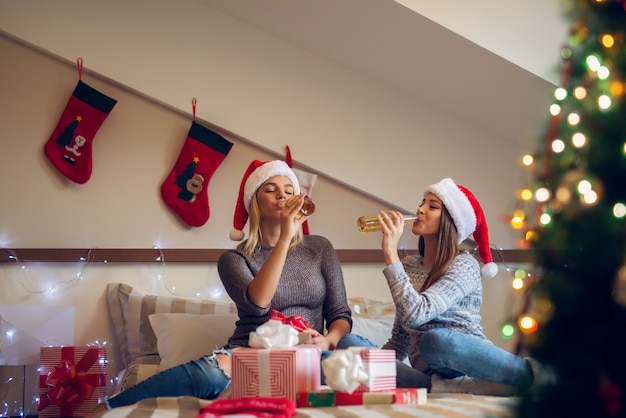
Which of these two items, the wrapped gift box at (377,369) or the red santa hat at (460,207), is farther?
the red santa hat at (460,207)

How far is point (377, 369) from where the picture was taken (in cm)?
156

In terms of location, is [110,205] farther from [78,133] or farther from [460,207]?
[460,207]

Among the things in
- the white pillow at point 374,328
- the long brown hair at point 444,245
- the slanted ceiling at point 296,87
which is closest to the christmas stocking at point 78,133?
the slanted ceiling at point 296,87

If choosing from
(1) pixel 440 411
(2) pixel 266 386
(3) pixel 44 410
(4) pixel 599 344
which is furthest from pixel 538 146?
(3) pixel 44 410

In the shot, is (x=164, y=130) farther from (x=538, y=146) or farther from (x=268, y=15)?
(x=538, y=146)

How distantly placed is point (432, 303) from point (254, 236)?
650mm

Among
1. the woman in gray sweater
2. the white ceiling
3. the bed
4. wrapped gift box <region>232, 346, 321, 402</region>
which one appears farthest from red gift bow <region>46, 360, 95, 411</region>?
the white ceiling

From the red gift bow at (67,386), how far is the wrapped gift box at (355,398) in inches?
53.6

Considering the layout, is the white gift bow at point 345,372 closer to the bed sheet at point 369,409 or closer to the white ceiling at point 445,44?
the bed sheet at point 369,409

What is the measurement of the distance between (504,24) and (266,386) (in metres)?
1.48

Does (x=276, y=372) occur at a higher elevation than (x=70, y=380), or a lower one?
higher

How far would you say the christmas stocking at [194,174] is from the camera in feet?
9.91

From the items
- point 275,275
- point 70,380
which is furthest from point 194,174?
point 275,275

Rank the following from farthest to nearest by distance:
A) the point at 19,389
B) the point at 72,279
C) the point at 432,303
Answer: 1. the point at 72,279
2. the point at 19,389
3. the point at 432,303
